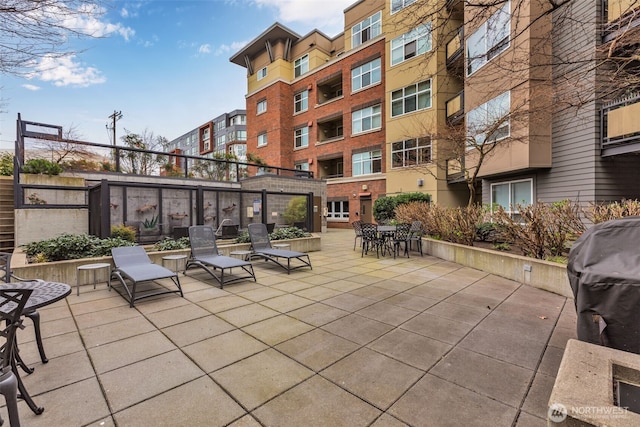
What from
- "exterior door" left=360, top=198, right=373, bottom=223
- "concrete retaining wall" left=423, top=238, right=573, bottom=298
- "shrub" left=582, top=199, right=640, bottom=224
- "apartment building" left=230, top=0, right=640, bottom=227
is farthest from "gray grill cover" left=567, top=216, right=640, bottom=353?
"exterior door" left=360, top=198, right=373, bottom=223

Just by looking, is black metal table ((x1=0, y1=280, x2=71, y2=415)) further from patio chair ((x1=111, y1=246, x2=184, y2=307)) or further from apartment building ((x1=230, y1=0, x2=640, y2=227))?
apartment building ((x1=230, y1=0, x2=640, y2=227))

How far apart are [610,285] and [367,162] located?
18.9 m

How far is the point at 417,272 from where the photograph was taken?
668cm

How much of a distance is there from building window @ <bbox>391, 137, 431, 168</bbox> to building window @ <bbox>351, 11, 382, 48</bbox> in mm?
8425

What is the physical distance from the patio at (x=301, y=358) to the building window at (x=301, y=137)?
2104cm

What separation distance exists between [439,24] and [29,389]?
241 inches

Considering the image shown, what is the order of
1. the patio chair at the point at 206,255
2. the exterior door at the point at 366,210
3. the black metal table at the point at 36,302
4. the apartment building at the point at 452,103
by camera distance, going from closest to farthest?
1. the black metal table at the point at 36,302
2. the apartment building at the point at 452,103
3. the patio chair at the point at 206,255
4. the exterior door at the point at 366,210

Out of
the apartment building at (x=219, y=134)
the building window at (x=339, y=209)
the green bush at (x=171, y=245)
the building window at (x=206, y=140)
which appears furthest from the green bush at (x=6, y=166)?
the building window at (x=206, y=140)

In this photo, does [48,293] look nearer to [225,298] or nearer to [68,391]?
[68,391]

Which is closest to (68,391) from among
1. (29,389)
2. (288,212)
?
(29,389)

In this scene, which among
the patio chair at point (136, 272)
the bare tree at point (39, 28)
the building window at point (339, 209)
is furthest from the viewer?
Answer: the building window at point (339, 209)

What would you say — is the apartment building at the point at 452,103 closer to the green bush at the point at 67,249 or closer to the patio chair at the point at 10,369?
the patio chair at the point at 10,369

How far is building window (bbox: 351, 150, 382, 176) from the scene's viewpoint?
20031 millimetres

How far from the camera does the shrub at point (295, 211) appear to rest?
13.0 m
